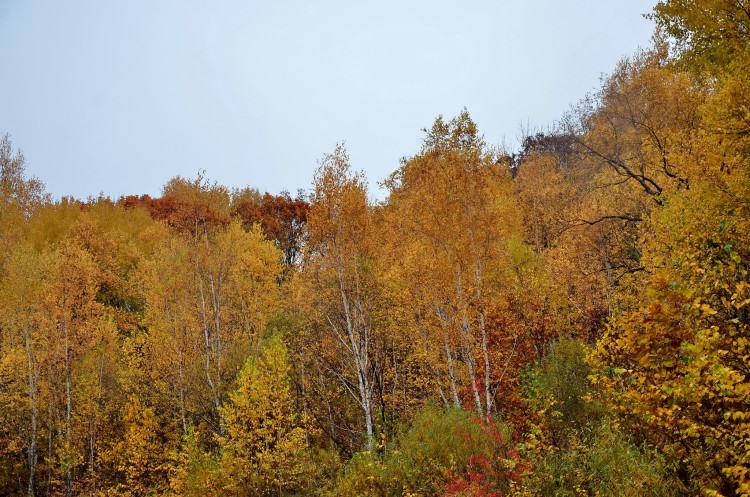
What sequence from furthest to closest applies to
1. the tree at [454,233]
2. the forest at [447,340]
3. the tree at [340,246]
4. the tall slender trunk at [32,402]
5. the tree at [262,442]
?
the tall slender trunk at [32,402], the tree at [340,246], the tree at [454,233], the tree at [262,442], the forest at [447,340]

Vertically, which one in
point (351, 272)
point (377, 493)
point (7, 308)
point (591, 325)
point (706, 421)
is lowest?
point (377, 493)

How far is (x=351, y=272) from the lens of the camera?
61.9 feet

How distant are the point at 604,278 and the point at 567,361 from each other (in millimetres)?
6138

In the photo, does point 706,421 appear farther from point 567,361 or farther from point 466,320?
point 567,361

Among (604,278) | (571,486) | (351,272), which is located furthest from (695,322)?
(604,278)

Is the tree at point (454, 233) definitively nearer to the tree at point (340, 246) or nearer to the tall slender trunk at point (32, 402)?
the tree at point (340, 246)

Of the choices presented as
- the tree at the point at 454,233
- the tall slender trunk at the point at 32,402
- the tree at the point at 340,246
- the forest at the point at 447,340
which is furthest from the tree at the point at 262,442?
the tall slender trunk at the point at 32,402

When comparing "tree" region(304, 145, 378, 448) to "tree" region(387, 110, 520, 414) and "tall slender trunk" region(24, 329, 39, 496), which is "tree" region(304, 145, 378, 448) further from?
"tall slender trunk" region(24, 329, 39, 496)

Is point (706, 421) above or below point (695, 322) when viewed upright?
below

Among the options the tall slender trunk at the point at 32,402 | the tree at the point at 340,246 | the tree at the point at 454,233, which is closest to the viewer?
the tree at the point at 454,233

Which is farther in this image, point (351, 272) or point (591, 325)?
point (351, 272)

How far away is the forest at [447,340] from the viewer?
7.19 m

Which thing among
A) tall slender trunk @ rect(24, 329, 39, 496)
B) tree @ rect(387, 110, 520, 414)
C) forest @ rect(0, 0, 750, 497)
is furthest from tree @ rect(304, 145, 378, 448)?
tall slender trunk @ rect(24, 329, 39, 496)

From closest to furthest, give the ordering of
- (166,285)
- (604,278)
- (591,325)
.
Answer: (591,325) → (604,278) → (166,285)
